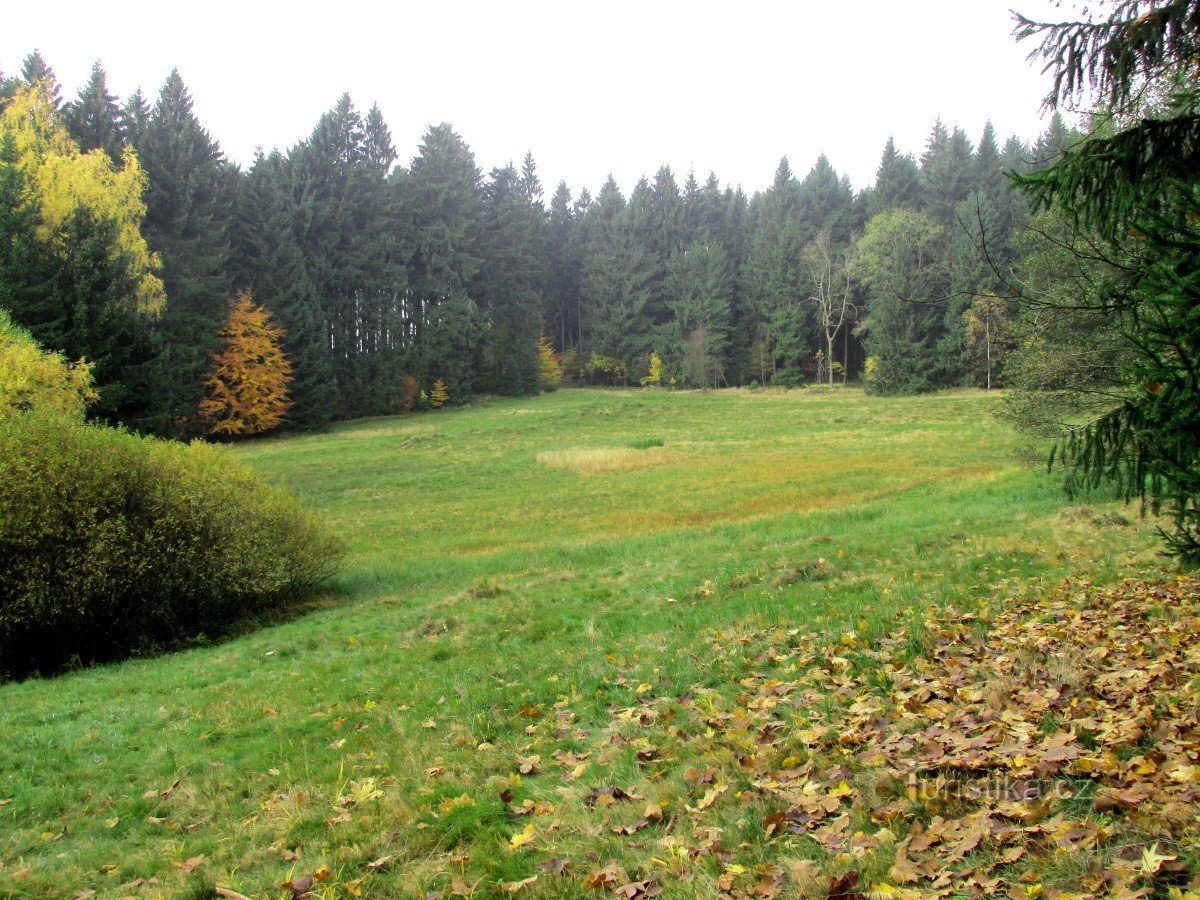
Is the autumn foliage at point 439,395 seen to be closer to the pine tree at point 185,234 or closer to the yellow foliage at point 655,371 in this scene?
the pine tree at point 185,234

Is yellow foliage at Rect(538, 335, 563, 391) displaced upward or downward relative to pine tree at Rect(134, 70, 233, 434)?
downward

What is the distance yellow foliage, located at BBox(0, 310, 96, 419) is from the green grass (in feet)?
29.2

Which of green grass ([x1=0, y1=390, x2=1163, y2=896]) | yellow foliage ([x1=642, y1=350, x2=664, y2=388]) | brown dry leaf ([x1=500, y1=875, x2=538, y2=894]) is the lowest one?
green grass ([x1=0, y1=390, x2=1163, y2=896])

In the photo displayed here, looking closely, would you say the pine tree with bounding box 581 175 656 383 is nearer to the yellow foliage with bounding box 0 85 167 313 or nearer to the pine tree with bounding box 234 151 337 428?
A: the pine tree with bounding box 234 151 337 428

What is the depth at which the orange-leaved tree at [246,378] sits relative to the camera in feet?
166

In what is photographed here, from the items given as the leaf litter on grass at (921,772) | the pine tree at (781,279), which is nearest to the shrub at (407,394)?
the pine tree at (781,279)

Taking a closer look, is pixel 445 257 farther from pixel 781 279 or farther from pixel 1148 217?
pixel 1148 217

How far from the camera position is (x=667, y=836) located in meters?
4.52

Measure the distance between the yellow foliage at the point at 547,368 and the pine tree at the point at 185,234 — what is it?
33.5m

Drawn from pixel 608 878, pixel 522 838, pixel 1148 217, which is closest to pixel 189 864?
pixel 522 838

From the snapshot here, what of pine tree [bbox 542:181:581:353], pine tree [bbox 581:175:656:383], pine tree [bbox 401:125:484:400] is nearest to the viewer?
pine tree [bbox 401:125:484:400]

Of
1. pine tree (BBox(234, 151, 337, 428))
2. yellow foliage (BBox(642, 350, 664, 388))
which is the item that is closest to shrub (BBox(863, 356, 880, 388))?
yellow foliage (BBox(642, 350, 664, 388))

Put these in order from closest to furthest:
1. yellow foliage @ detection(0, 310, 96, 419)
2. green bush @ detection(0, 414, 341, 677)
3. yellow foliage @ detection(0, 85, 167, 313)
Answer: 1. green bush @ detection(0, 414, 341, 677)
2. yellow foliage @ detection(0, 310, 96, 419)
3. yellow foliage @ detection(0, 85, 167, 313)

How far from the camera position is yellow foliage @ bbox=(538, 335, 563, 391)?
80625 mm
